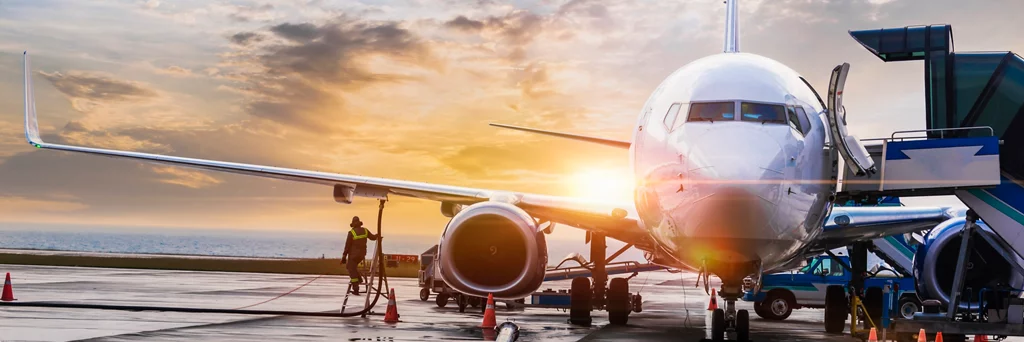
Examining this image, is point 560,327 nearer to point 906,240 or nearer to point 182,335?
point 182,335

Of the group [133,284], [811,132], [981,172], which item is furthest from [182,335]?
[133,284]

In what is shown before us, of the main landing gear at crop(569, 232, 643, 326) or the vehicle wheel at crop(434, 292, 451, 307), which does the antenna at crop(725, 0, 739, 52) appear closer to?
the main landing gear at crop(569, 232, 643, 326)

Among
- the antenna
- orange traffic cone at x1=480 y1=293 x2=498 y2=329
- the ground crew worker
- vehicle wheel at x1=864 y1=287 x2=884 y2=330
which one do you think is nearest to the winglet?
the ground crew worker

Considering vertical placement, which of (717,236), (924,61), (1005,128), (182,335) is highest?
(924,61)

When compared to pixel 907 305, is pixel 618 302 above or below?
below

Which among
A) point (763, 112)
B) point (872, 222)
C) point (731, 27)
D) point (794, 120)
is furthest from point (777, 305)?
point (763, 112)

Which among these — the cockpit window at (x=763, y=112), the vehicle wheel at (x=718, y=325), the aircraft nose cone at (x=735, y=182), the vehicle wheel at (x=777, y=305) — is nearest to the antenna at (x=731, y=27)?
the vehicle wheel at (x=718, y=325)

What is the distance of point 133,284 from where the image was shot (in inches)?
965

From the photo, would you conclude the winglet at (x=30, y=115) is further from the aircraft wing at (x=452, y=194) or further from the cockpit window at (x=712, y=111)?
the cockpit window at (x=712, y=111)

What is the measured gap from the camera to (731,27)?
15.3 metres

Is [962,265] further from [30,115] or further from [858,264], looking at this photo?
[30,115]

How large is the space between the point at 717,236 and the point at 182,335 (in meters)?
Result: 6.58

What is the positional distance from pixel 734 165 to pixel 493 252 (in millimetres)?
5515

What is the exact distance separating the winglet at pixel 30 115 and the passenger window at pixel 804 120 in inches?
549
